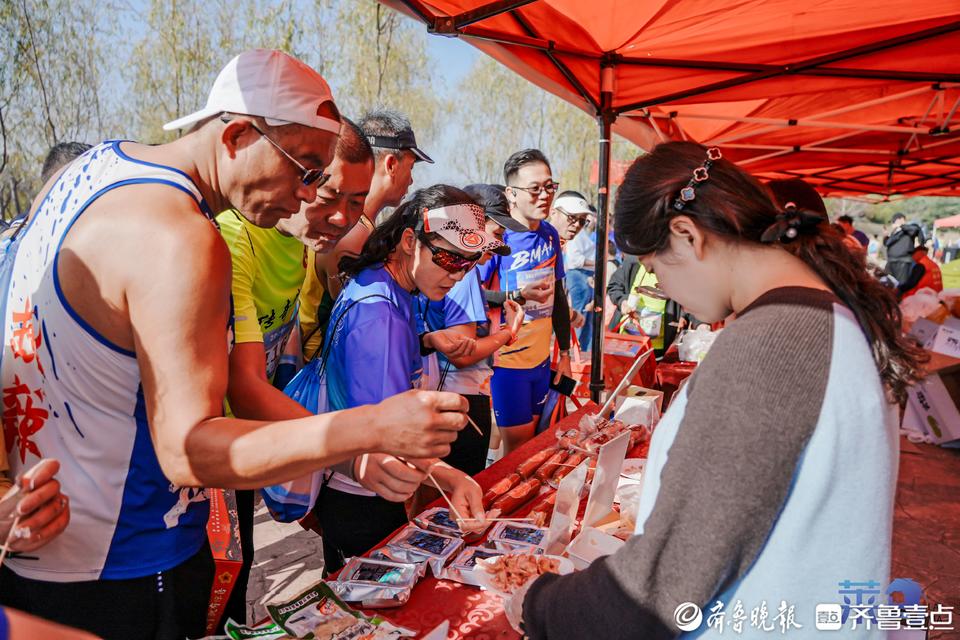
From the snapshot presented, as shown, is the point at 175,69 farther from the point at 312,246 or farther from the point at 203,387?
the point at 203,387

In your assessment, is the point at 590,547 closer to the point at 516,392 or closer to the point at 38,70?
Result: the point at 516,392

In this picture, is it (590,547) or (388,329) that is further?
(388,329)

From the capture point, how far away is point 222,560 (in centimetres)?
140

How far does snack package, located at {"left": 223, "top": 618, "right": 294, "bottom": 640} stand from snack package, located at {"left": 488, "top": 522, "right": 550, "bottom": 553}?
2.01 ft

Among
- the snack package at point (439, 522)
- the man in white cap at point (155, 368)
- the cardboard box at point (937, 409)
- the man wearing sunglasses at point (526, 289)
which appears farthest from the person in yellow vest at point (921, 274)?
the man in white cap at point (155, 368)

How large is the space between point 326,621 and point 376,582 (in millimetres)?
168

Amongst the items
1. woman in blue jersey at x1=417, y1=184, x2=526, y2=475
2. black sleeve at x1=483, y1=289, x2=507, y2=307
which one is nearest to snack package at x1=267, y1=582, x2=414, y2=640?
woman in blue jersey at x1=417, y1=184, x2=526, y2=475

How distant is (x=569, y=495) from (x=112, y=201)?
127 centimetres

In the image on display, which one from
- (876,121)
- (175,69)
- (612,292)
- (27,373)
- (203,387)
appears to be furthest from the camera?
(175,69)

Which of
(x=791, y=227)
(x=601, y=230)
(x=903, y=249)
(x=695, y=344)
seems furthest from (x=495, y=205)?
(x=903, y=249)

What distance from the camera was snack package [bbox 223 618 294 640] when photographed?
1172 millimetres

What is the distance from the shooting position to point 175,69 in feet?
37.2

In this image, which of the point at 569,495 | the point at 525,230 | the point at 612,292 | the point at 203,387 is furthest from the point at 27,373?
the point at 612,292

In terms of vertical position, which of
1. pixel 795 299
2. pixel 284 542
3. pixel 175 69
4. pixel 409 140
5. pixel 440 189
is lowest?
pixel 284 542
